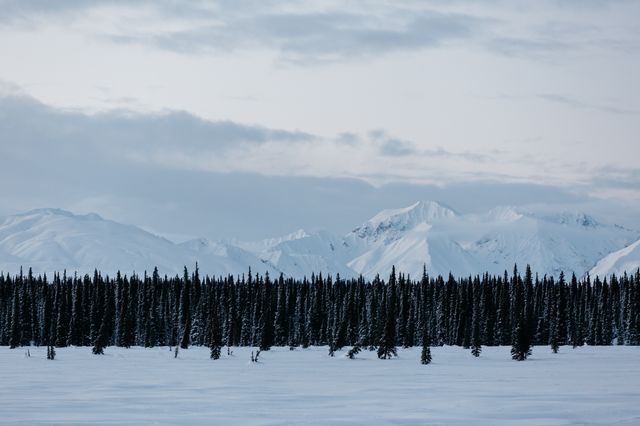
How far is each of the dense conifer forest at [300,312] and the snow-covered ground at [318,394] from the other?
170 ft

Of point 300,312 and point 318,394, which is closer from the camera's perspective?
point 318,394

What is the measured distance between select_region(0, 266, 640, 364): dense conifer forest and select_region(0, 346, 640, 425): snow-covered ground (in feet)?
170

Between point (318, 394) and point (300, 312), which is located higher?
point (300, 312)

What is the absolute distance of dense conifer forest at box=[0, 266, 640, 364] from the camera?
125125 mm

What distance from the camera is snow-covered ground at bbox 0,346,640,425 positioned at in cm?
3669

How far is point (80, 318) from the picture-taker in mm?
127938

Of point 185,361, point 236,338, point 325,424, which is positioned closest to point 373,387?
point 325,424

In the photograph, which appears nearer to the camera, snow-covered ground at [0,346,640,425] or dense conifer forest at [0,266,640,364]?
snow-covered ground at [0,346,640,425]

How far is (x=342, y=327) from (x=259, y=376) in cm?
4321

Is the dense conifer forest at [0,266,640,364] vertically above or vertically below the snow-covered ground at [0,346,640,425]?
above

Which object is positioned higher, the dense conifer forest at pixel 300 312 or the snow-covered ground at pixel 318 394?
the dense conifer forest at pixel 300 312

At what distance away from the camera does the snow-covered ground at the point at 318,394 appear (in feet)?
Result: 120

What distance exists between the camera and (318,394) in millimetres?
46500

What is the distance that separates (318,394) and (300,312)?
99741mm
